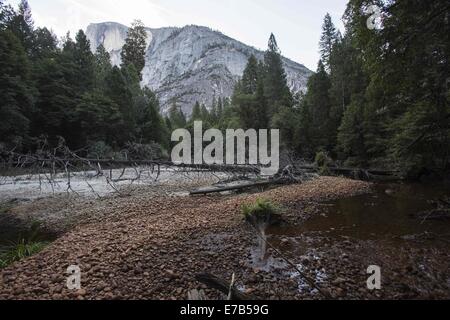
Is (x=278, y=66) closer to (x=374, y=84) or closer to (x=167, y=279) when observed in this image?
(x=374, y=84)

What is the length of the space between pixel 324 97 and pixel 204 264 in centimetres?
3570

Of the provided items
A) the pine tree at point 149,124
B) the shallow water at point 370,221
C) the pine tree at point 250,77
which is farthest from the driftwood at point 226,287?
the pine tree at point 250,77

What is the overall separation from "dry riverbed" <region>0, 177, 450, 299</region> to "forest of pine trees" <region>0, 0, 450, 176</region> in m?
4.52

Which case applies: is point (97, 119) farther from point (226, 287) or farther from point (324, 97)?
point (226, 287)

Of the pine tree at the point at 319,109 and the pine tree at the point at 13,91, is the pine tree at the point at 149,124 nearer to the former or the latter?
the pine tree at the point at 13,91

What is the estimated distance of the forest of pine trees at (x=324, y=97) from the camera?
7047mm

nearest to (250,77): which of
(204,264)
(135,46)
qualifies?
(135,46)

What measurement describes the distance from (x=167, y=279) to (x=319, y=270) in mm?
2681

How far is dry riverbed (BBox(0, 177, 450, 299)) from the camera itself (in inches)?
165

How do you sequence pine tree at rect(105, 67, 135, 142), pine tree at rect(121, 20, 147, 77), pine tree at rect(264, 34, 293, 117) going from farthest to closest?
pine tree at rect(121, 20, 147, 77) → pine tree at rect(264, 34, 293, 117) → pine tree at rect(105, 67, 135, 142)

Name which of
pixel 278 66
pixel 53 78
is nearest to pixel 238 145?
pixel 278 66

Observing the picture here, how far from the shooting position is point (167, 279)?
4500mm

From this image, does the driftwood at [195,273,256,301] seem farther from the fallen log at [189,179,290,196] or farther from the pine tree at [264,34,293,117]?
the pine tree at [264,34,293,117]

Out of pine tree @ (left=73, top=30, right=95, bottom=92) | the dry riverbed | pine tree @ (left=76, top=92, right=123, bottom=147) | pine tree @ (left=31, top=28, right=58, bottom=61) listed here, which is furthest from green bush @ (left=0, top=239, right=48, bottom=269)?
pine tree @ (left=31, top=28, right=58, bottom=61)
